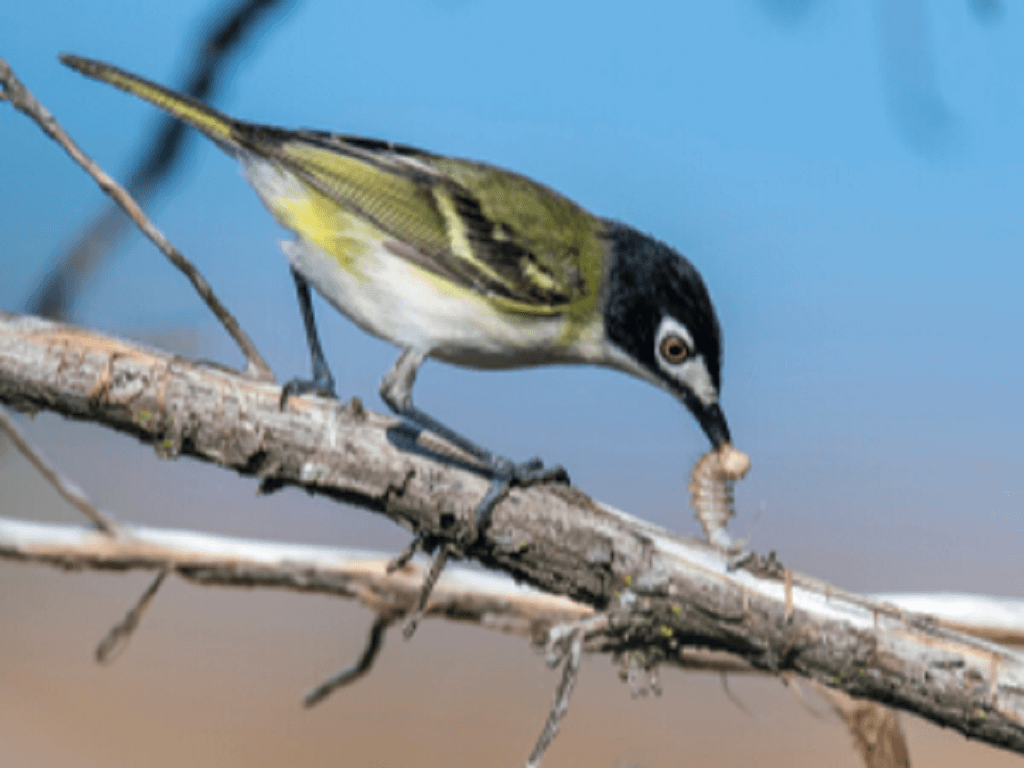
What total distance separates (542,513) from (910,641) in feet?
1.62

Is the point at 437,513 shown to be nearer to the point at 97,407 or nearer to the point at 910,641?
the point at 97,407

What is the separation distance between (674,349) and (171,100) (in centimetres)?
83

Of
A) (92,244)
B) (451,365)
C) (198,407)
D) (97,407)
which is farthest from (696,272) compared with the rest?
(92,244)

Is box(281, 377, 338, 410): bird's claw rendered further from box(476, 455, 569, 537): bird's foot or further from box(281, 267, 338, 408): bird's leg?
box(476, 455, 569, 537): bird's foot

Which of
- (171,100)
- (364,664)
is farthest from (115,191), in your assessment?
(364,664)

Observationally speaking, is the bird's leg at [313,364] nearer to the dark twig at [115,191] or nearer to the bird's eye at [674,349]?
the dark twig at [115,191]

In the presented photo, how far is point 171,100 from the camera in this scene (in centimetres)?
135

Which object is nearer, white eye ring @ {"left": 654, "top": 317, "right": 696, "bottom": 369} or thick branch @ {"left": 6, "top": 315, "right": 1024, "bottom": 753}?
thick branch @ {"left": 6, "top": 315, "right": 1024, "bottom": 753}

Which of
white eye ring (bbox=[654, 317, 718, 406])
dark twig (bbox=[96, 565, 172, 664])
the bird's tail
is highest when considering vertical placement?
white eye ring (bbox=[654, 317, 718, 406])

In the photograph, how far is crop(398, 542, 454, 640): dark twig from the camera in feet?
3.60

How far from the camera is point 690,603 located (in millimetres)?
1170

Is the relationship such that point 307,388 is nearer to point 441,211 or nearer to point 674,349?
point 441,211

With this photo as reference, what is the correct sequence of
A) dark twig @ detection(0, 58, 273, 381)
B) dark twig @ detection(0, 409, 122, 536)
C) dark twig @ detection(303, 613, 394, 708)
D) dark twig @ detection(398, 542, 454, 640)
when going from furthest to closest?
dark twig @ detection(303, 613, 394, 708) < dark twig @ detection(0, 409, 122, 536) < dark twig @ detection(0, 58, 273, 381) < dark twig @ detection(398, 542, 454, 640)

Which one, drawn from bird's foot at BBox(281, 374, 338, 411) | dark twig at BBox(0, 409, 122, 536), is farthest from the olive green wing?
dark twig at BBox(0, 409, 122, 536)
